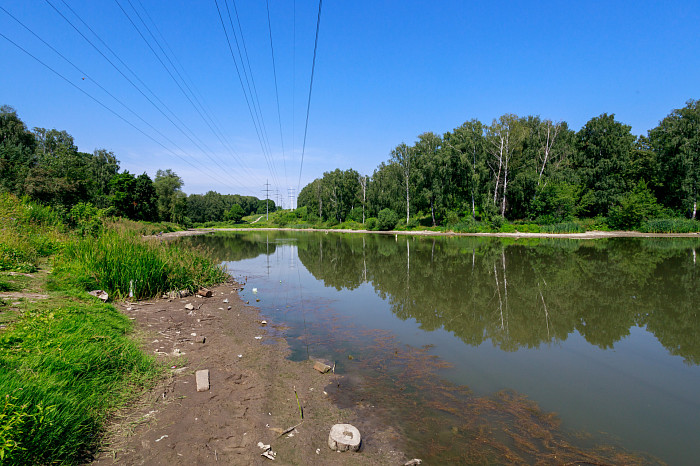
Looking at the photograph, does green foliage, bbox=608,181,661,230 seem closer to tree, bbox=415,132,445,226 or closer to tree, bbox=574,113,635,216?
tree, bbox=574,113,635,216

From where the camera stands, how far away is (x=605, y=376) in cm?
627

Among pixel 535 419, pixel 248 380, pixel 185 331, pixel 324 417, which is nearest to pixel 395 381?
pixel 324 417

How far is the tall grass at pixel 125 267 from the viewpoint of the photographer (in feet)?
32.0

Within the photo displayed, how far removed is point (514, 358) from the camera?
7035 mm

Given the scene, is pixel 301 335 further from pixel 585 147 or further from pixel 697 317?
pixel 585 147

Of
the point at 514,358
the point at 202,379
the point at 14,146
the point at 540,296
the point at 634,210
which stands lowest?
the point at 514,358

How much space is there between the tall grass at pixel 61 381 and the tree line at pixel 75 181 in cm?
2239

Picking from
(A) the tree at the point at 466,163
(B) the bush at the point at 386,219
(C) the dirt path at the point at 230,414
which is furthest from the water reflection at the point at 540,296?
(B) the bush at the point at 386,219

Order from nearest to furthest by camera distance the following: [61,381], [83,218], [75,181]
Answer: [61,381], [83,218], [75,181]

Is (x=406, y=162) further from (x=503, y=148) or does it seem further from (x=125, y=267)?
(x=125, y=267)

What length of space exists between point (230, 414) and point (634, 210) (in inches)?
2296

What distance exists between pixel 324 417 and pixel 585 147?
227 feet

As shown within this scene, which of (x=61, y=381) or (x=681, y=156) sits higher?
(x=681, y=156)

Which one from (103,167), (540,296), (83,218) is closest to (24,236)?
(83,218)
